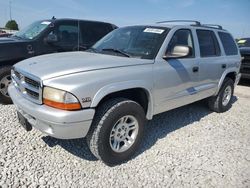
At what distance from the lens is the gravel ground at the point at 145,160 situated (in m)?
2.90

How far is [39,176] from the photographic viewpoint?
2.87m

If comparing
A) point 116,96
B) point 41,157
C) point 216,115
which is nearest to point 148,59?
point 116,96

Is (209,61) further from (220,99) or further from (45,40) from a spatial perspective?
(45,40)

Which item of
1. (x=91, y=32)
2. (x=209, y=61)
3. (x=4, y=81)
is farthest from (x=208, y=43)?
(x=4, y=81)

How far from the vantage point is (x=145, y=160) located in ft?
11.1

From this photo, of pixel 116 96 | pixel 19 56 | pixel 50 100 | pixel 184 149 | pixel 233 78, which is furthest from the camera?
pixel 233 78

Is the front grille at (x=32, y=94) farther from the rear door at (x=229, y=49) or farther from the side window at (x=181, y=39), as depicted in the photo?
the rear door at (x=229, y=49)

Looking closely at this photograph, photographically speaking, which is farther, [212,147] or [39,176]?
[212,147]

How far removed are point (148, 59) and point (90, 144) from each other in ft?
4.51

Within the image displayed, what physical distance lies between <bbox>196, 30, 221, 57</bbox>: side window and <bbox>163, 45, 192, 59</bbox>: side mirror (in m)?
0.95

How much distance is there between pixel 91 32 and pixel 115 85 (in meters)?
3.91

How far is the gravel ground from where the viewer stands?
290cm

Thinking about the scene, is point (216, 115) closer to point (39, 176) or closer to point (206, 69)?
point (206, 69)

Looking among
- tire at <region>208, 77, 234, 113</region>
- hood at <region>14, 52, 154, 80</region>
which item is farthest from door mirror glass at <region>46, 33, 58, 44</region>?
tire at <region>208, 77, 234, 113</region>
